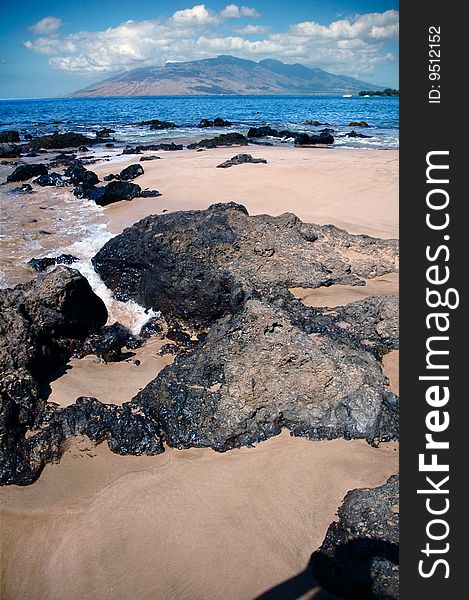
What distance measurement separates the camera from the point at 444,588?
4.53ft

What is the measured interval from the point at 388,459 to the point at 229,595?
153 centimetres

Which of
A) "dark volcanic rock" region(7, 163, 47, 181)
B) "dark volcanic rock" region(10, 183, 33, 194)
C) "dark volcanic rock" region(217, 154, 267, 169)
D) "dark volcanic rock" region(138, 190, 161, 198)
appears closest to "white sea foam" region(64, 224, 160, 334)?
"dark volcanic rock" region(138, 190, 161, 198)

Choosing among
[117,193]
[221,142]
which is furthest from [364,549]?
[221,142]

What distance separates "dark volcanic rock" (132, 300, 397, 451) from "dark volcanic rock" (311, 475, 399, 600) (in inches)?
30.5

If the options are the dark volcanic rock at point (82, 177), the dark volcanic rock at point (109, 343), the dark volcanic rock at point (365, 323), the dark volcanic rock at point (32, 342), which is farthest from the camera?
the dark volcanic rock at point (82, 177)

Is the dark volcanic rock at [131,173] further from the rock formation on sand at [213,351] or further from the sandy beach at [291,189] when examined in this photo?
the rock formation on sand at [213,351]

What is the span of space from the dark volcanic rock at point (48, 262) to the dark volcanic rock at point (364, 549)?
6788 millimetres

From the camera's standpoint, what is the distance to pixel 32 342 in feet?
15.2

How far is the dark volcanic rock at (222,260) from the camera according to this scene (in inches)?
223

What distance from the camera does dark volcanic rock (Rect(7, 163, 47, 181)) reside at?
1806cm

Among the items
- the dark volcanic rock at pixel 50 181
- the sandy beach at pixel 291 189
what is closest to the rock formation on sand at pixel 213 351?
the sandy beach at pixel 291 189

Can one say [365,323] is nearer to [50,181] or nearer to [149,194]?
[149,194]

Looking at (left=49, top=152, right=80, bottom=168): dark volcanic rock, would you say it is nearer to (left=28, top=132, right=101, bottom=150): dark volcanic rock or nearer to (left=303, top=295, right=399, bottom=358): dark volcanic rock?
(left=28, top=132, right=101, bottom=150): dark volcanic rock

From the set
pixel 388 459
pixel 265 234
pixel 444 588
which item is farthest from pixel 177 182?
pixel 444 588
